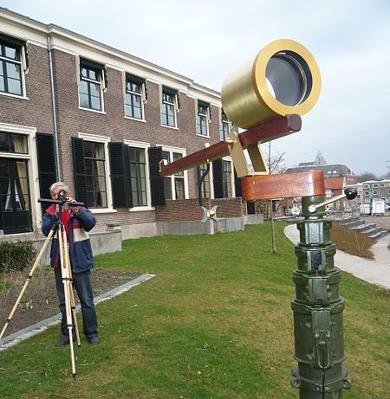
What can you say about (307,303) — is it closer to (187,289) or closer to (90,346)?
(90,346)

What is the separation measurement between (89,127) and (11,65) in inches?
132

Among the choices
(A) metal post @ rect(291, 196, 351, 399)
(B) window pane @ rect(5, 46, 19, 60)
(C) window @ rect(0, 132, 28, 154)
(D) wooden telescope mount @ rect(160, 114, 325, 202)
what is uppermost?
(B) window pane @ rect(5, 46, 19, 60)

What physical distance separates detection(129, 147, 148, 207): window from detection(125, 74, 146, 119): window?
158 centimetres

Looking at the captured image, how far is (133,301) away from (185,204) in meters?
10.8

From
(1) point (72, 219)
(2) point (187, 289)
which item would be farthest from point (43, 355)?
(2) point (187, 289)

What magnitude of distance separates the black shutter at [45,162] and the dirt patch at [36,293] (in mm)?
5098

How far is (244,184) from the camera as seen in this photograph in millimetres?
1611

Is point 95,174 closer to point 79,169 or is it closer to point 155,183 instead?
point 79,169

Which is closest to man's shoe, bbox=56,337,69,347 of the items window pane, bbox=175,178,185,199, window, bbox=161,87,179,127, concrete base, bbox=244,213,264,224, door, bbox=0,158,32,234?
door, bbox=0,158,32,234

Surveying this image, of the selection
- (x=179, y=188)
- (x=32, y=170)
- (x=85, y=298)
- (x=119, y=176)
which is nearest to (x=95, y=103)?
(x=119, y=176)

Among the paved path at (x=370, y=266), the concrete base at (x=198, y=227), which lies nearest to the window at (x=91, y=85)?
the concrete base at (x=198, y=227)

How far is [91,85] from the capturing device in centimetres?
1530

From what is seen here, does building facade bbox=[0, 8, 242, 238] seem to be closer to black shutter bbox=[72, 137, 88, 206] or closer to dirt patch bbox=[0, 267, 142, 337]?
black shutter bbox=[72, 137, 88, 206]

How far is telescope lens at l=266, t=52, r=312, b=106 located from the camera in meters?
1.41
